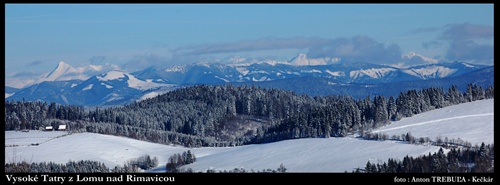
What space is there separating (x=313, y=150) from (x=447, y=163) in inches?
1812

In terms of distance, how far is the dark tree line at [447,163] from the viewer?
108425 mm

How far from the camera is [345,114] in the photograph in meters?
187

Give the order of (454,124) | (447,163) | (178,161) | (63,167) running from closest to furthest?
(447,163) < (63,167) < (454,124) < (178,161)

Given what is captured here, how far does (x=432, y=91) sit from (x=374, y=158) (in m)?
64.8

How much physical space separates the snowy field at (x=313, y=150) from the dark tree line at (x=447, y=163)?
821 cm

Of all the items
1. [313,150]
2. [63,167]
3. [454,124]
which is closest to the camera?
[63,167]

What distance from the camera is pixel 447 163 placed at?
113 metres

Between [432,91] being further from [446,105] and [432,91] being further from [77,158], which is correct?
[77,158]

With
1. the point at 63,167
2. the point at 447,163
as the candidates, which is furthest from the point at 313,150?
the point at 447,163

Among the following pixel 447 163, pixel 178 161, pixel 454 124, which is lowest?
pixel 178 161

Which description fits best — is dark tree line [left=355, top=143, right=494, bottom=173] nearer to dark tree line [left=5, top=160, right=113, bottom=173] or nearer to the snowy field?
the snowy field

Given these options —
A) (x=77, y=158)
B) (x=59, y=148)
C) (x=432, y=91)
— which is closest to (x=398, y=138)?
(x=432, y=91)

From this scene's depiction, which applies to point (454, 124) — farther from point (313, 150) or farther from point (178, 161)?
point (178, 161)

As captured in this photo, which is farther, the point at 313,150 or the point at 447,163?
the point at 313,150
